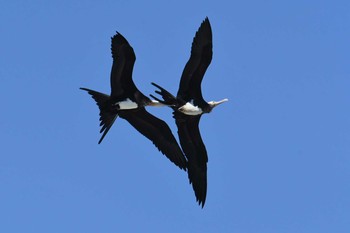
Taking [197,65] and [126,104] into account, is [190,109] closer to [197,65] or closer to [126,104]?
[197,65]

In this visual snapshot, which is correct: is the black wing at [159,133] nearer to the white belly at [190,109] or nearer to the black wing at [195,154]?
the black wing at [195,154]

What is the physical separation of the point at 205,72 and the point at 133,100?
1859 mm

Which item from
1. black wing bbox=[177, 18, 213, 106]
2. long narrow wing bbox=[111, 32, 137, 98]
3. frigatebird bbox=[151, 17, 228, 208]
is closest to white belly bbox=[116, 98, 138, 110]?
long narrow wing bbox=[111, 32, 137, 98]

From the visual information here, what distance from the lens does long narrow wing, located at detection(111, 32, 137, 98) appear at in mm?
26578

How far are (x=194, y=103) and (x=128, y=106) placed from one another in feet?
5.21

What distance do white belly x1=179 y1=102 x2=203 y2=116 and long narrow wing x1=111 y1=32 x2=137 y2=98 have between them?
1.23 metres

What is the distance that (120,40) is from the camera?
26.6m

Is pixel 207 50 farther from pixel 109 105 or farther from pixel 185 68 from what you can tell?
pixel 109 105

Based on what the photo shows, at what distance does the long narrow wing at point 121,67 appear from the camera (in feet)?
87.2

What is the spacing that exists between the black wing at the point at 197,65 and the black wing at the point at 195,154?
736 millimetres

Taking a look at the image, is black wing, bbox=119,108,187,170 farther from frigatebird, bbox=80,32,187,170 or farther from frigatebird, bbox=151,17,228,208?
frigatebird, bbox=151,17,228,208

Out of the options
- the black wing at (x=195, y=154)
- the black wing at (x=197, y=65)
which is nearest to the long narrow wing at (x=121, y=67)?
the black wing at (x=197, y=65)

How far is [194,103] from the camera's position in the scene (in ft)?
89.8

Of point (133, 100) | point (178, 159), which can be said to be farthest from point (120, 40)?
point (178, 159)
